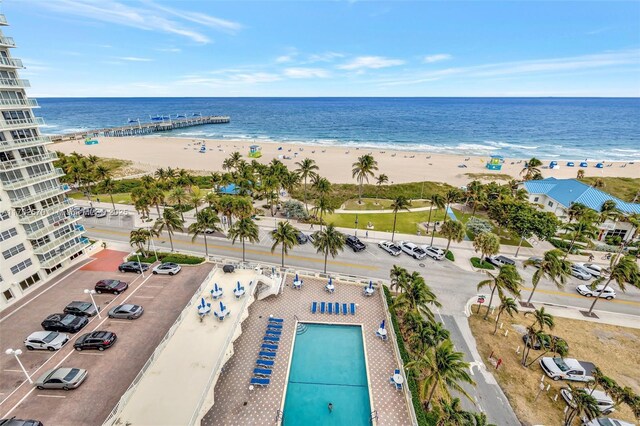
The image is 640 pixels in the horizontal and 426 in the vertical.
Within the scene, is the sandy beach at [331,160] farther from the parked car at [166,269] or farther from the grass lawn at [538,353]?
the grass lawn at [538,353]

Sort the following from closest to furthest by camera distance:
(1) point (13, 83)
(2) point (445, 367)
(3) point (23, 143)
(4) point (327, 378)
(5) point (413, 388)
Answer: (2) point (445, 367) < (5) point (413, 388) < (4) point (327, 378) < (1) point (13, 83) < (3) point (23, 143)

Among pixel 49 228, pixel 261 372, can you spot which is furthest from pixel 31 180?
pixel 261 372

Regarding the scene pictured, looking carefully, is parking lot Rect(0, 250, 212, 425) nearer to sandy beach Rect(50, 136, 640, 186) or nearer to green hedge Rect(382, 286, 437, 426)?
green hedge Rect(382, 286, 437, 426)

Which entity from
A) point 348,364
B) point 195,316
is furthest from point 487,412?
point 195,316

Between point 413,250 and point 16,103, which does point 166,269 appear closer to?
point 16,103

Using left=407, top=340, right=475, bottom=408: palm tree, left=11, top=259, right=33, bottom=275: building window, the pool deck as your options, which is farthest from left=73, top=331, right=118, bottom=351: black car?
left=407, top=340, right=475, bottom=408: palm tree

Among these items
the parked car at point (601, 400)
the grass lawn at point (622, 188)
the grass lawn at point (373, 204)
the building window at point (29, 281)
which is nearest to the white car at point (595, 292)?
the parked car at point (601, 400)
